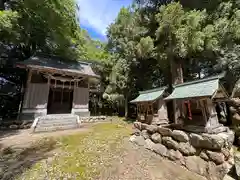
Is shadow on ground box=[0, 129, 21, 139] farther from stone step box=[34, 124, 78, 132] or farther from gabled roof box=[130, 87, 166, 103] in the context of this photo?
gabled roof box=[130, 87, 166, 103]

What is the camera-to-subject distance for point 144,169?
16.4ft

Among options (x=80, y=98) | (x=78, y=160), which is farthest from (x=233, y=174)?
(x=80, y=98)

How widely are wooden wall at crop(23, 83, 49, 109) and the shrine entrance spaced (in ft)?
9.04

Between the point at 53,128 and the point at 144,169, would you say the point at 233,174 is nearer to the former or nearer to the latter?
the point at 144,169

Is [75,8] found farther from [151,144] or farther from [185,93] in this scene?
[151,144]

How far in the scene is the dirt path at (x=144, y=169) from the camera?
4520 millimetres

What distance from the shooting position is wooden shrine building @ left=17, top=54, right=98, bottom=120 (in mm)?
11188

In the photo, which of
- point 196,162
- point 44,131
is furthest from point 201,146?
point 44,131

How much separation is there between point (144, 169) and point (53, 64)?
38.5ft

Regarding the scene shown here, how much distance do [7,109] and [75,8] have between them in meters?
11.2

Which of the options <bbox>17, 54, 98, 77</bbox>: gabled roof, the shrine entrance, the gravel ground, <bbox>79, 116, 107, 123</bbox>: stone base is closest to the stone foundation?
the gravel ground

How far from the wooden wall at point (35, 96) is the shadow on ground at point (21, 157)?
16.8 ft

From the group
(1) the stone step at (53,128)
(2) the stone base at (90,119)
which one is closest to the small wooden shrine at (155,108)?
(1) the stone step at (53,128)

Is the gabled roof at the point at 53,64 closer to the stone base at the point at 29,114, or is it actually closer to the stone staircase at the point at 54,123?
the stone base at the point at 29,114
